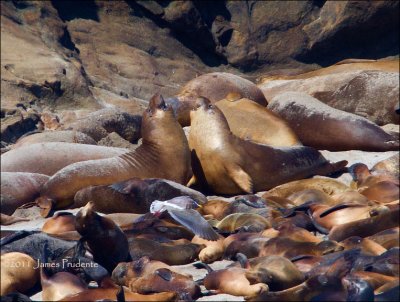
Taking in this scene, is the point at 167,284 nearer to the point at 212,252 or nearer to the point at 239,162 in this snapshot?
the point at 212,252

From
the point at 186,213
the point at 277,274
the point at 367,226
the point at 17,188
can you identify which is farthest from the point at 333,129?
the point at 277,274

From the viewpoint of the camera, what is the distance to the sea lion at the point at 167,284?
344 centimetres

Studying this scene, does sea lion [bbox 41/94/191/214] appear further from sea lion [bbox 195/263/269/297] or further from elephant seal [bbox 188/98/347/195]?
sea lion [bbox 195/263/269/297]

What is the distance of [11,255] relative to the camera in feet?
12.3

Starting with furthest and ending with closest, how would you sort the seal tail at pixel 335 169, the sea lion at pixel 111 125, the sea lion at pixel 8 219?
the sea lion at pixel 111 125 < the seal tail at pixel 335 169 < the sea lion at pixel 8 219

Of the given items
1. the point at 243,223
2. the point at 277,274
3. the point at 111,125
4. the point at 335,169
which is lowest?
the point at 111,125

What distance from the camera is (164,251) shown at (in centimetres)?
404

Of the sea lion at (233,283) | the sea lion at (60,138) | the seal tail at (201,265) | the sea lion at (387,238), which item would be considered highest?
the sea lion at (387,238)

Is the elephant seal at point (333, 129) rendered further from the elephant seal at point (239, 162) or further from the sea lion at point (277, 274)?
the sea lion at point (277, 274)

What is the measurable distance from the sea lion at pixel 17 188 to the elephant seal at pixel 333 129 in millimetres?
2348

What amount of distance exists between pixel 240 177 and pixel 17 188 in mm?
1571

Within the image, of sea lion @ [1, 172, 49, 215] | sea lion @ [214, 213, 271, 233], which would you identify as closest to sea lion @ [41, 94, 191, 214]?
sea lion @ [1, 172, 49, 215]

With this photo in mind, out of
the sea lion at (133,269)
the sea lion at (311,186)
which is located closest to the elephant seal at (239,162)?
the sea lion at (311,186)

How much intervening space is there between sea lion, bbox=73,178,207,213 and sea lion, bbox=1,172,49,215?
0.49 metres
